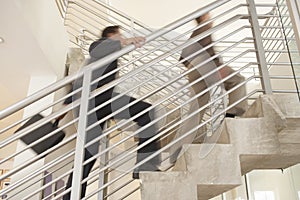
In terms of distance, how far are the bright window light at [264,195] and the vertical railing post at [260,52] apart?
8.03ft

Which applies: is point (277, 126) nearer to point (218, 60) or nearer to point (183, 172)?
point (183, 172)

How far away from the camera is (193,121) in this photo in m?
2.46

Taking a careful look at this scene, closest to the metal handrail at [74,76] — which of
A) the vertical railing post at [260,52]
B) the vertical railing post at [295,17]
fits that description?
the vertical railing post at [260,52]

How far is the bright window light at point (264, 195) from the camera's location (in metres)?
4.00

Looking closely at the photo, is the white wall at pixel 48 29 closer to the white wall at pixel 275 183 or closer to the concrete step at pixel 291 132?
the concrete step at pixel 291 132

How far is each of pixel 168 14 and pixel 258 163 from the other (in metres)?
3.87

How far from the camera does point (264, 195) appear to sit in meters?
4.11

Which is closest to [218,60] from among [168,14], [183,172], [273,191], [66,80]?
[183,172]

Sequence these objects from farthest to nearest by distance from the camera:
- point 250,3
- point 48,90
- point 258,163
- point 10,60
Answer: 1. point 10,60
2. point 250,3
3. point 258,163
4. point 48,90

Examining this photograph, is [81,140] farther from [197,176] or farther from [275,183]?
[275,183]

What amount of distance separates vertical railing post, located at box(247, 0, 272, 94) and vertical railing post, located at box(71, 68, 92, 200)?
113cm

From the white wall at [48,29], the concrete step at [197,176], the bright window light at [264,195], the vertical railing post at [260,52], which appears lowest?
the concrete step at [197,176]

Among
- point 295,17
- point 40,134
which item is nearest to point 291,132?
point 295,17

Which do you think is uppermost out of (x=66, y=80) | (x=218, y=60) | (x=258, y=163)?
(x=218, y=60)
